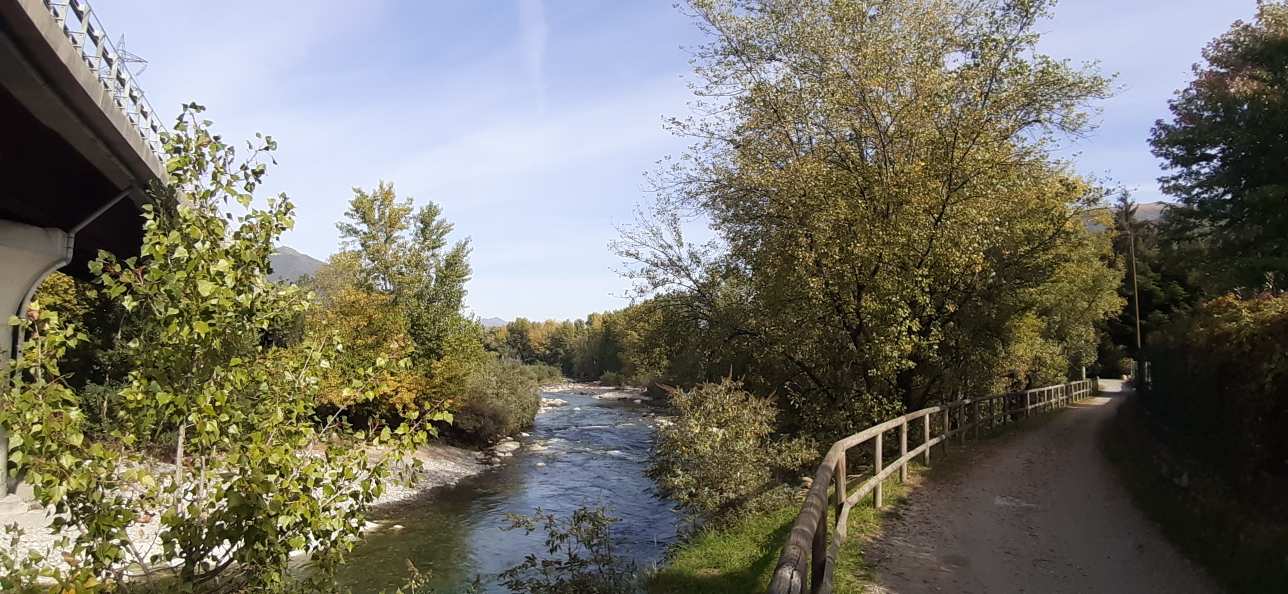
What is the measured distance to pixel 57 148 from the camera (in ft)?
35.4

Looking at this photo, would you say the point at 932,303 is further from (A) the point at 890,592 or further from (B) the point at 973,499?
(A) the point at 890,592

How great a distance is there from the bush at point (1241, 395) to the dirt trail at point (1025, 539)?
3.65 ft

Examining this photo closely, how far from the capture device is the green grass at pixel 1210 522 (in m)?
6.51

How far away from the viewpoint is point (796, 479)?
44.2ft

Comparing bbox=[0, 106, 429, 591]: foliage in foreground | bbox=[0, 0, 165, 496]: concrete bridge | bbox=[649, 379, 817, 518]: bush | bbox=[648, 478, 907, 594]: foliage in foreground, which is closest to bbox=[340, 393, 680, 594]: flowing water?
bbox=[649, 379, 817, 518]: bush

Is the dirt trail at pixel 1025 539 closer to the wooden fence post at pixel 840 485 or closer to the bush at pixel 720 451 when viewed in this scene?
the wooden fence post at pixel 840 485

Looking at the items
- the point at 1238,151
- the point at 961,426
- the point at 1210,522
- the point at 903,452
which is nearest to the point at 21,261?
the point at 903,452

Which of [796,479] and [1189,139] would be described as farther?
[1189,139]

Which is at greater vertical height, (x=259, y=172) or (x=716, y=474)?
(x=259, y=172)

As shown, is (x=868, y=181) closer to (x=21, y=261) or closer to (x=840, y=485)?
(x=840, y=485)

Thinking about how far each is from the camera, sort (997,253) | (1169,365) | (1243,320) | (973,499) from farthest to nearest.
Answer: (997,253), (1169,365), (973,499), (1243,320)

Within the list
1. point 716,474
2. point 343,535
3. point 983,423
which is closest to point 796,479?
point 716,474

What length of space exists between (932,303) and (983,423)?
625 centimetres

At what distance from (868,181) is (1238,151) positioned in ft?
23.2
